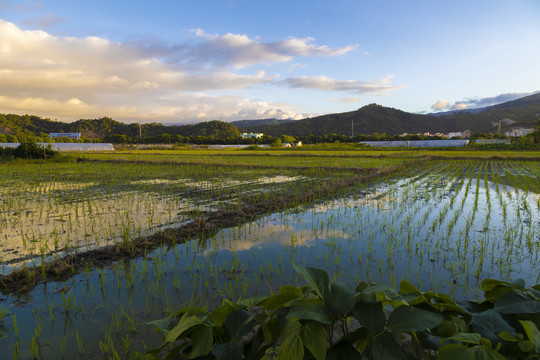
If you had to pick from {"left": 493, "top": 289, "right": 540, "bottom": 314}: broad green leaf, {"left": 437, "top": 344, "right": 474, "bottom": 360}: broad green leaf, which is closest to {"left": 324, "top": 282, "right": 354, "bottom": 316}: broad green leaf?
{"left": 437, "top": 344, "right": 474, "bottom": 360}: broad green leaf

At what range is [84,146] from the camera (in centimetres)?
3947

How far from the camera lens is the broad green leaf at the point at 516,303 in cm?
77

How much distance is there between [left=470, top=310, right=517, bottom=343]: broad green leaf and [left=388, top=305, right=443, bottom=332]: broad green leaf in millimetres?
178

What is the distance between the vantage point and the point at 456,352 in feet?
2.06

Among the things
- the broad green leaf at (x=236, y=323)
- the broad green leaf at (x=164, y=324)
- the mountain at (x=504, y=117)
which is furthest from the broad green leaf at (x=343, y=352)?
the mountain at (x=504, y=117)

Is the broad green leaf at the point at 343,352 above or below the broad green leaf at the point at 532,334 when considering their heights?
below

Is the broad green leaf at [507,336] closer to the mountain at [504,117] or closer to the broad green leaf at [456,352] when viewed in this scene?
the broad green leaf at [456,352]

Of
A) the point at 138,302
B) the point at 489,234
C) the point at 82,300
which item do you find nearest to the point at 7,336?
the point at 82,300

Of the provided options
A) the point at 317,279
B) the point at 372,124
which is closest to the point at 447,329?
the point at 317,279

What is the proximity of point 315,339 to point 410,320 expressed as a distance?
244mm

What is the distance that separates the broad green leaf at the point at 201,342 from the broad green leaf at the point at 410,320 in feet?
1.51

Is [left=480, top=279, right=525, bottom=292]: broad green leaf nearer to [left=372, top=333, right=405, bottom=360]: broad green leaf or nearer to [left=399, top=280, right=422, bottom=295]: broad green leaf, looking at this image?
[left=399, top=280, right=422, bottom=295]: broad green leaf

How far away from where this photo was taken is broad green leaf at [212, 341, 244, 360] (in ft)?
2.43

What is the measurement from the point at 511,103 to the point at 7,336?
176680mm
